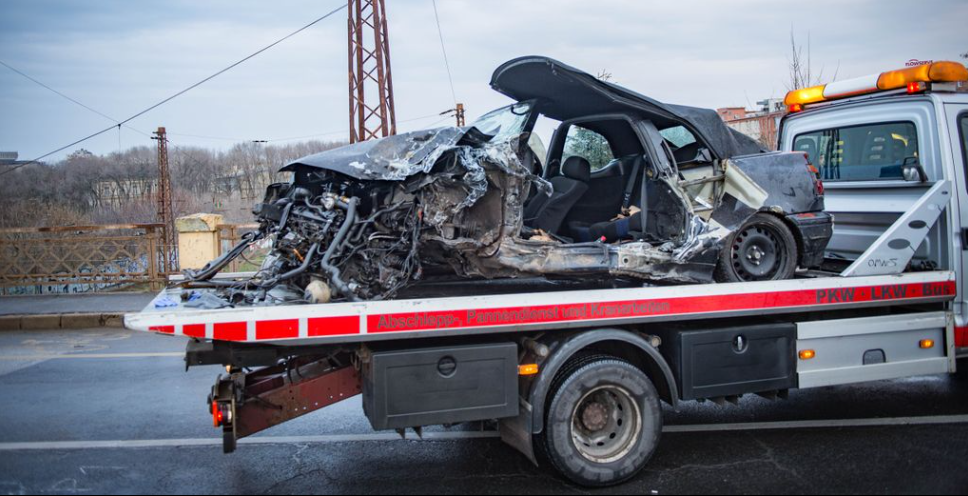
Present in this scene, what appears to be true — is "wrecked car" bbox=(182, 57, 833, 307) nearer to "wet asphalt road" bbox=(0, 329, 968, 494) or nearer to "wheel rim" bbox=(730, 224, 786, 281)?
"wheel rim" bbox=(730, 224, 786, 281)

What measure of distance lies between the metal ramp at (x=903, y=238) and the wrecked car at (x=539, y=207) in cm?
37

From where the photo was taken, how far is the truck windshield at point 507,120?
5047mm

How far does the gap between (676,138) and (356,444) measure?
3.59 meters

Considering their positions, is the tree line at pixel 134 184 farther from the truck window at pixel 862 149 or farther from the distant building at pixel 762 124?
the truck window at pixel 862 149

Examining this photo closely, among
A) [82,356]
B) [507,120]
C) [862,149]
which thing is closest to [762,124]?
[862,149]

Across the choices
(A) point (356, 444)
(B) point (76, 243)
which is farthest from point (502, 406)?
(B) point (76, 243)

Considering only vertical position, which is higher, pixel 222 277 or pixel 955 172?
pixel 955 172

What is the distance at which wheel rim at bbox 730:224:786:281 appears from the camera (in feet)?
16.9

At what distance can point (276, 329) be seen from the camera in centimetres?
368

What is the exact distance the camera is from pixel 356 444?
16.2 feet

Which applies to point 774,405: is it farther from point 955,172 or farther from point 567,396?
point 567,396

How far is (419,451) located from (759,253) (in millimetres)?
2999

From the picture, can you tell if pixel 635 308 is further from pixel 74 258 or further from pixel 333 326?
pixel 74 258

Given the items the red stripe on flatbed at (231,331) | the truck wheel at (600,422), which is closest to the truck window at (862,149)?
the truck wheel at (600,422)
